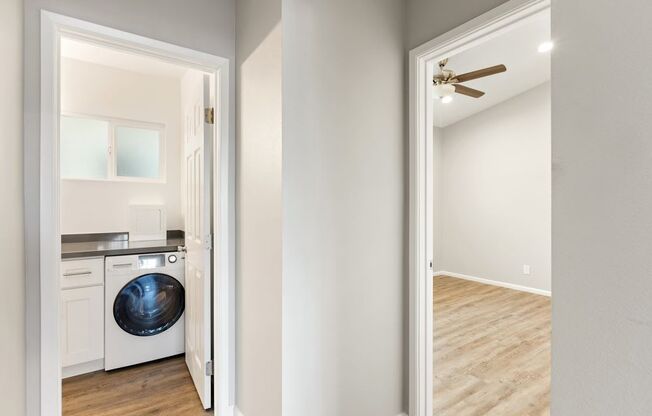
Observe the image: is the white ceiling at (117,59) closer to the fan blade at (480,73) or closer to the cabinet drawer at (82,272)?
the cabinet drawer at (82,272)

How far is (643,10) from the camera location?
1.37 ft

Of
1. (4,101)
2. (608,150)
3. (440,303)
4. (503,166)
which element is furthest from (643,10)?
(503,166)

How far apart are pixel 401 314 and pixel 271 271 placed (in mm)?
850

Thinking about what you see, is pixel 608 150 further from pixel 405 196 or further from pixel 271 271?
pixel 405 196

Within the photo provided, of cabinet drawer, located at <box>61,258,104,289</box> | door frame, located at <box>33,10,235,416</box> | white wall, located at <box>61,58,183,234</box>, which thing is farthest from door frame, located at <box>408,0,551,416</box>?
white wall, located at <box>61,58,183,234</box>

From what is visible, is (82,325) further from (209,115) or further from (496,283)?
(496,283)

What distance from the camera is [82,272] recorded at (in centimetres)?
229

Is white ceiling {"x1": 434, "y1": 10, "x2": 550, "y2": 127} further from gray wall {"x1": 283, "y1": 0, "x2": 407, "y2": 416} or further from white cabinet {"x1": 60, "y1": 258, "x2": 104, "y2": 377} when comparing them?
white cabinet {"x1": 60, "y1": 258, "x2": 104, "y2": 377}

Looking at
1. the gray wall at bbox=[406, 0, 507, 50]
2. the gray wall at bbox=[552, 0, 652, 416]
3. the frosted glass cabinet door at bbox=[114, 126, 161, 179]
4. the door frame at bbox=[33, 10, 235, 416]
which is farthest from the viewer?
the frosted glass cabinet door at bbox=[114, 126, 161, 179]

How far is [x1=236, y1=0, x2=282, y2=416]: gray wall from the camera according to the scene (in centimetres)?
142

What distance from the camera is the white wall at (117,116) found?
9.26 ft

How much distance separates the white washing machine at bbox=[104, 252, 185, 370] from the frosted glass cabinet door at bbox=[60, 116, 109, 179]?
109 cm

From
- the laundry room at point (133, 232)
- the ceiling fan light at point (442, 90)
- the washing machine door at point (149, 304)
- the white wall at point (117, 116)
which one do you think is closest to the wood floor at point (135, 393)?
the laundry room at point (133, 232)

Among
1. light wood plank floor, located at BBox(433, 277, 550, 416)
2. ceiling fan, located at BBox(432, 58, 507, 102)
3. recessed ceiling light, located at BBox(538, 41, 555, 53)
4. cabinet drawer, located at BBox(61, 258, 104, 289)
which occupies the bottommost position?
light wood plank floor, located at BBox(433, 277, 550, 416)
